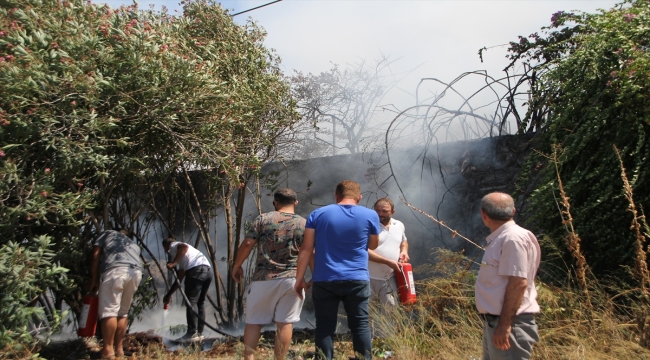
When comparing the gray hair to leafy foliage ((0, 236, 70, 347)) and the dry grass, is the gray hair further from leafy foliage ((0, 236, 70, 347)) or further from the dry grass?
leafy foliage ((0, 236, 70, 347))

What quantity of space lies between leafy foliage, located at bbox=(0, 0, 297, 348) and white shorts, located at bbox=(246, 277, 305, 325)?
1.47 metres

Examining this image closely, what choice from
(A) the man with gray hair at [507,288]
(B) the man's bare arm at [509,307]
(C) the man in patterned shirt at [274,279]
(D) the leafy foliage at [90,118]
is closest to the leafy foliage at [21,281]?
(D) the leafy foliage at [90,118]

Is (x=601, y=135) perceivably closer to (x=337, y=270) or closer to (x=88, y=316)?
(x=337, y=270)

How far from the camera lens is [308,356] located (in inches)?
225

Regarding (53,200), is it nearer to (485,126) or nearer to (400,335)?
(400,335)

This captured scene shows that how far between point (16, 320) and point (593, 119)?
5467 mm

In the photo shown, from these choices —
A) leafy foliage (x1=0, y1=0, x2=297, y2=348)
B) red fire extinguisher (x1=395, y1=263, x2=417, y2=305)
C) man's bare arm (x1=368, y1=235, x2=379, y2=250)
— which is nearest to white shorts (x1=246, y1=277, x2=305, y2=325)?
man's bare arm (x1=368, y1=235, x2=379, y2=250)

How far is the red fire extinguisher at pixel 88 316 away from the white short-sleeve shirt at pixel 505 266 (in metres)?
3.60

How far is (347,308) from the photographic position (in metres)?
4.38

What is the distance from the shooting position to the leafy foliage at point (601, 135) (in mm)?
5473

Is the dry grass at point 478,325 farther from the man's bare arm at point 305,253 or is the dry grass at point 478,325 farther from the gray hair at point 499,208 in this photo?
the gray hair at point 499,208

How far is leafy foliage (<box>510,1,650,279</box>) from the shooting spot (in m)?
5.47

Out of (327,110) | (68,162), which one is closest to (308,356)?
(68,162)

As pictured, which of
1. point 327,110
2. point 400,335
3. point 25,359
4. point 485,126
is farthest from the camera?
point 327,110
